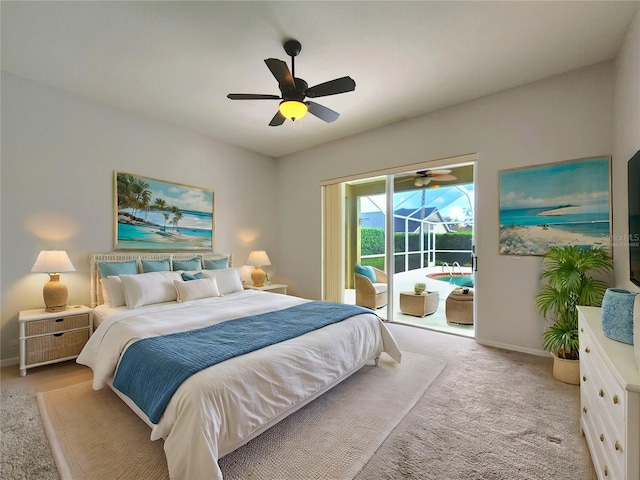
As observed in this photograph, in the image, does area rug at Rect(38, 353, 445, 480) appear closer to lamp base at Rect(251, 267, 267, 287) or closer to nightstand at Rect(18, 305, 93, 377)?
nightstand at Rect(18, 305, 93, 377)

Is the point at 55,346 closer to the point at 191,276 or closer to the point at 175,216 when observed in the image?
the point at 191,276

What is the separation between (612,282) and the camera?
2717mm

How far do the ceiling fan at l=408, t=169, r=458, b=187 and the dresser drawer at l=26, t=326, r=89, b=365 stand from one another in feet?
14.8

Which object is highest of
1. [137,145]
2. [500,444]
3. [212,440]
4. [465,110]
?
[465,110]

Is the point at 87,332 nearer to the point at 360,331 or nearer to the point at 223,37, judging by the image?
the point at 360,331

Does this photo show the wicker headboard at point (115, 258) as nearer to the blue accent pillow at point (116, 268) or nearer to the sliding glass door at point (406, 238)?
the blue accent pillow at point (116, 268)

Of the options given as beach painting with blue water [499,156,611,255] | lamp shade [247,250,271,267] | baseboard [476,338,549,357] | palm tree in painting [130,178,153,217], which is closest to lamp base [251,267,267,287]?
lamp shade [247,250,271,267]

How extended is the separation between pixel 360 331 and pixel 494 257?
1.93m

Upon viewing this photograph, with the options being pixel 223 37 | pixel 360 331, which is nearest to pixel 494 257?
pixel 360 331

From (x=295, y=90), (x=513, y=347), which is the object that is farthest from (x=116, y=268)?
(x=513, y=347)

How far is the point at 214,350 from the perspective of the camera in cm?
183

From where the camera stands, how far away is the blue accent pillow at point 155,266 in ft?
11.7

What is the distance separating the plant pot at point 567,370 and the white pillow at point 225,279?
3479 mm

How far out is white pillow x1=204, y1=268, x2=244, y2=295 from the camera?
375 centimetres
